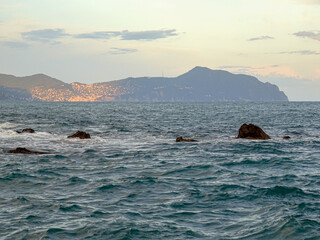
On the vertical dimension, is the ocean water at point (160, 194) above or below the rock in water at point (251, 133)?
below

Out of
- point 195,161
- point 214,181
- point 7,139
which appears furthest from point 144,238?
point 7,139

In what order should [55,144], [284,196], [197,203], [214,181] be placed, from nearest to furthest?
[197,203]
[284,196]
[214,181]
[55,144]

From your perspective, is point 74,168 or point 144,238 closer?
point 144,238

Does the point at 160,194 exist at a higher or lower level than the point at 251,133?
lower

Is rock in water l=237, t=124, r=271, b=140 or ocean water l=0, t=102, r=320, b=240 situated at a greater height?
rock in water l=237, t=124, r=271, b=140

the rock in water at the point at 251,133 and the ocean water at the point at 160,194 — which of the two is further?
the rock in water at the point at 251,133

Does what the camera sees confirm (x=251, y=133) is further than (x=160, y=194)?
Yes

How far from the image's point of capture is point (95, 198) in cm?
1988

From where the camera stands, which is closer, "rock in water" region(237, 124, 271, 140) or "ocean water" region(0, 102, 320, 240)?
"ocean water" region(0, 102, 320, 240)

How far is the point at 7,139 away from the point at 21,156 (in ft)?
47.0

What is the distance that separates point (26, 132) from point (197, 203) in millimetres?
38886

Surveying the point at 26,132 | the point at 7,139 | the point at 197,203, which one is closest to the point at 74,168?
the point at 197,203

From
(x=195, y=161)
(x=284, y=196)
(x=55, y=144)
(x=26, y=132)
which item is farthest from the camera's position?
(x=26, y=132)

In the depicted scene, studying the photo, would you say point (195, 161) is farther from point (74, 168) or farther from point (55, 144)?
point (55, 144)
